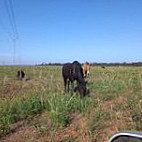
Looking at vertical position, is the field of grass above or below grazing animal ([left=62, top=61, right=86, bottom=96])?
below

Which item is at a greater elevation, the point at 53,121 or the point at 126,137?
the point at 126,137

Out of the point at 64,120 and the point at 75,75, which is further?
the point at 75,75

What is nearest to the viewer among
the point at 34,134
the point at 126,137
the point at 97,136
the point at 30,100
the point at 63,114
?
the point at 126,137

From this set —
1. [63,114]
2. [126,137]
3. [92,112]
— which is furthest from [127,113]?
[126,137]

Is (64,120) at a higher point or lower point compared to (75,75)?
lower

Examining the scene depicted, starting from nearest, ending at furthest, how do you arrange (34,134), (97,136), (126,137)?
1. (126,137)
2. (97,136)
3. (34,134)

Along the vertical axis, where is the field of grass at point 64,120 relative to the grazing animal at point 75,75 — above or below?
below

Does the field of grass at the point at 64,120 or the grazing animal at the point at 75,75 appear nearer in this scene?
the field of grass at the point at 64,120

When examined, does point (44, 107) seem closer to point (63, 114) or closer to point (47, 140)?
point (63, 114)

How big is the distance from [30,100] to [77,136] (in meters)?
2.49

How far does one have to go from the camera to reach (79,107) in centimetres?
770

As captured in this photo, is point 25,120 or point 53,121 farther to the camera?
point 25,120

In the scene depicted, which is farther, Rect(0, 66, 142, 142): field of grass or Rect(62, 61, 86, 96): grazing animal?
Rect(62, 61, 86, 96): grazing animal

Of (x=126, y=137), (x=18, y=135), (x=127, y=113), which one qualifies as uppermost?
(x=126, y=137)
